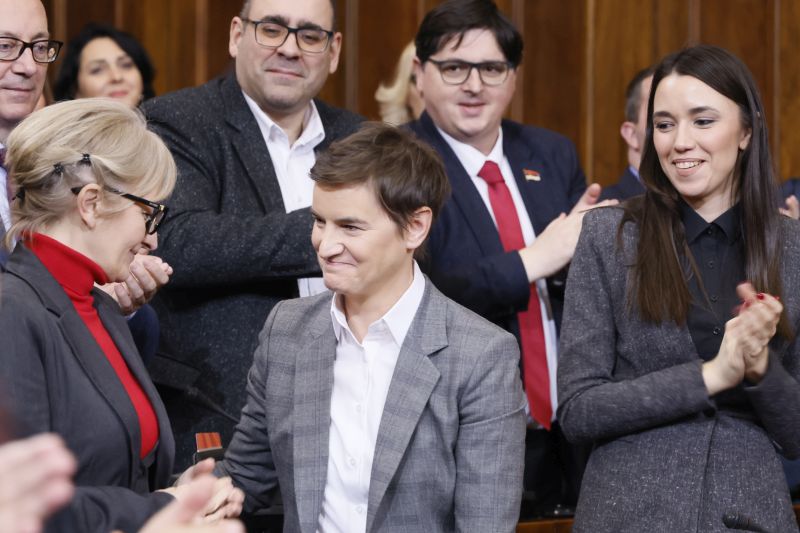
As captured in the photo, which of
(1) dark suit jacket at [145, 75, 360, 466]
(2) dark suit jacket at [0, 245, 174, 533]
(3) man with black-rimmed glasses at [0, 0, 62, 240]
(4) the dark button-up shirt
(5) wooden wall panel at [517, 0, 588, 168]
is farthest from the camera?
(5) wooden wall panel at [517, 0, 588, 168]

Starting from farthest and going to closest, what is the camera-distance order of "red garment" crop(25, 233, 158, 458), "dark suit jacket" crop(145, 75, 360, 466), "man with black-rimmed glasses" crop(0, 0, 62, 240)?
"dark suit jacket" crop(145, 75, 360, 466)
"man with black-rimmed glasses" crop(0, 0, 62, 240)
"red garment" crop(25, 233, 158, 458)

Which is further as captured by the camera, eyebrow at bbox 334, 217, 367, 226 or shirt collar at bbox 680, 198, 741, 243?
shirt collar at bbox 680, 198, 741, 243

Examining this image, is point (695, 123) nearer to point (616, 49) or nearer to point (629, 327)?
point (629, 327)

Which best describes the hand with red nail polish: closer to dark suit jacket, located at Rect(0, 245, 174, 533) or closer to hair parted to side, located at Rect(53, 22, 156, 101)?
dark suit jacket, located at Rect(0, 245, 174, 533)

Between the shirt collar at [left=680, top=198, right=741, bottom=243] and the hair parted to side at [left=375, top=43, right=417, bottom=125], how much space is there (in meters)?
1.87

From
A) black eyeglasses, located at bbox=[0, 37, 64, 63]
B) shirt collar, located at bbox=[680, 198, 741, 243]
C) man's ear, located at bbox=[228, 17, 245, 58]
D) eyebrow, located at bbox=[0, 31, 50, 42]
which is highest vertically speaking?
eyebrow, located at bbox=[0, 31, 50, 42]

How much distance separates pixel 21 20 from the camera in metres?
2.51

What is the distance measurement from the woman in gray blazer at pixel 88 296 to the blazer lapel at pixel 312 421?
164mm

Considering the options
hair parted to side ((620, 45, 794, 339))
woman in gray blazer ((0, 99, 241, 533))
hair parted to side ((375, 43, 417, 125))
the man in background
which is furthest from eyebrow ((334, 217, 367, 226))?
hair parted to side ((375, 43, 417, 125))

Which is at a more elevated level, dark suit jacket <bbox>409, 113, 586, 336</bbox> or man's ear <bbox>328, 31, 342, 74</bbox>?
man's ear <bbox>328, 31, 342, 74</bbox>

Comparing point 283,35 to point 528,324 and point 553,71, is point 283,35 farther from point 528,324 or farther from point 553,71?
point 553,71

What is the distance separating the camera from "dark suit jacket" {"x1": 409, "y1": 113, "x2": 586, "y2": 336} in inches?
109

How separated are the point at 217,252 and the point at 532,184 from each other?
907 millimetres

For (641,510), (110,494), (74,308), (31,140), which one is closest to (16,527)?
(110,494)
